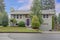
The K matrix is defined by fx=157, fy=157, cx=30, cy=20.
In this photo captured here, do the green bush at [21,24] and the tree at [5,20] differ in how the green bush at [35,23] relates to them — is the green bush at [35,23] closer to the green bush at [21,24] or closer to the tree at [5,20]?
the green bush at [21,24]

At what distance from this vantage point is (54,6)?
4016 millimetres

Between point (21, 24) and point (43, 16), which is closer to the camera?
point (21, 24)

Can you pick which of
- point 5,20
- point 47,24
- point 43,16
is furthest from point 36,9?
point 5,20

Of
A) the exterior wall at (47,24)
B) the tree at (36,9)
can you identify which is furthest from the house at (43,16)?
the tree at (36,9)

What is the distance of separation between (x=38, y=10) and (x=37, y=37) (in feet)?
2.23

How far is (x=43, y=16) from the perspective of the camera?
13.3 feet

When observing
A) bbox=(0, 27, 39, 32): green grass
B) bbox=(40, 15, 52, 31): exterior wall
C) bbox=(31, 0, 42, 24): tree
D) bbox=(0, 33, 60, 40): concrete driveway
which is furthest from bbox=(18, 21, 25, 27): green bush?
bbox=(40, 15, 52, 31): exterior wall

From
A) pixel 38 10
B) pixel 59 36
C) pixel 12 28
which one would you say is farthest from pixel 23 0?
pixel 59 36

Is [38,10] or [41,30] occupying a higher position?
[38,10]

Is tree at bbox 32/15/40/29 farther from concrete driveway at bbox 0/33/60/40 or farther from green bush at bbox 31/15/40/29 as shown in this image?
concrete driveway at bbox 0/33/60/40

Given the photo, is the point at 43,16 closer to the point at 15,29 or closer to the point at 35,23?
the point at 35,23

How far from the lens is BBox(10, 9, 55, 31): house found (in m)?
3.99

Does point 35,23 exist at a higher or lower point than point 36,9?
lower

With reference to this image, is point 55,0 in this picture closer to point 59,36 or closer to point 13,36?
point 59,36
